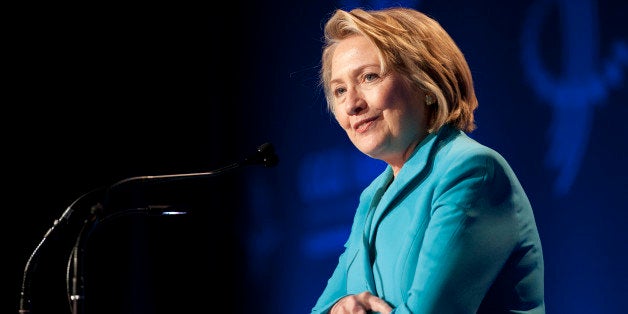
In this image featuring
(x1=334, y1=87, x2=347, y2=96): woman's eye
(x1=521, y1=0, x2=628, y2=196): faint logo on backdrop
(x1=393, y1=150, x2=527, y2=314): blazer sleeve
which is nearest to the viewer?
(x1=393, y1=150, x2=527, y2=314): blazer sleeve

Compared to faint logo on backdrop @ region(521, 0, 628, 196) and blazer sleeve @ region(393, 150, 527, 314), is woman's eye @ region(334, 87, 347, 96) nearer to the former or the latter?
blazer sleeve @ region(393, 150, 527, 314)

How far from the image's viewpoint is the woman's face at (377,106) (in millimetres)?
2098

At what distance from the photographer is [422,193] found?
190cm

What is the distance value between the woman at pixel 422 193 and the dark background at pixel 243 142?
67cm

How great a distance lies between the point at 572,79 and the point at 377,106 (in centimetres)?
88

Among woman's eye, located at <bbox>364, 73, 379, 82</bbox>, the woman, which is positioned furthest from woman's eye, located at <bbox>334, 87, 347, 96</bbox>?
woman's eye, located at <bbox>364, 73, 379, 82</bbox>

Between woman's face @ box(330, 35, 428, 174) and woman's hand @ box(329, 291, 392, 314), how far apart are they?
0.43 meters

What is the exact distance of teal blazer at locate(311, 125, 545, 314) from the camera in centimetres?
173

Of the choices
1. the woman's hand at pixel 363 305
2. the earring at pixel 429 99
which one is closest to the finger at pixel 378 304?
the woman's hand at pixel 363 305

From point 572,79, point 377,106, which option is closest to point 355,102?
point 377,106

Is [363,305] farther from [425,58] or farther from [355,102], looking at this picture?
[425,58]

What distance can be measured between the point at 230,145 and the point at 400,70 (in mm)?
2153

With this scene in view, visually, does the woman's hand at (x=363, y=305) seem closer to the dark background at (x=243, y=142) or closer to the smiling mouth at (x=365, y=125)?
the smiling mouth at (x=365, y=125)

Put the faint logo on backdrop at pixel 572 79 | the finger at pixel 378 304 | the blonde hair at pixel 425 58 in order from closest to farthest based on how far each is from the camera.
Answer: the finger at pixel 378 304 < the blonde hair at pixel 425 58 < the faint logo on backdrop at pixel 572 79
